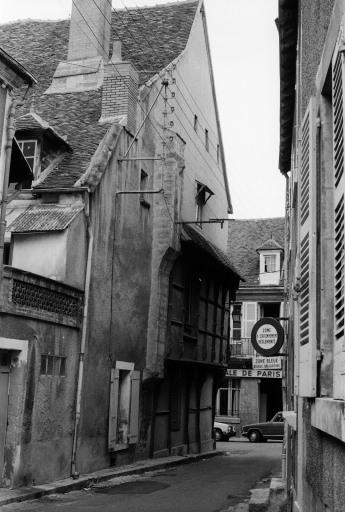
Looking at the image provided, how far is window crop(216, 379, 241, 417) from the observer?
3603cm

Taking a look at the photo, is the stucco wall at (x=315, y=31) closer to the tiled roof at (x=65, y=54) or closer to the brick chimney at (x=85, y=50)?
the tiled roof at (x=65, y=54)

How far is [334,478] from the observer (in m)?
3.51

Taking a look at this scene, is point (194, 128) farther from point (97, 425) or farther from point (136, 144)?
point (97, 425)

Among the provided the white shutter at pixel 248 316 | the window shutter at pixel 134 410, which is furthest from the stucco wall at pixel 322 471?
the white shutter at pixel 248 316

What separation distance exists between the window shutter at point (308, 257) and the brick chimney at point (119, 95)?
1260 centimetres

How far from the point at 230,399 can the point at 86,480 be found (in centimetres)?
2353

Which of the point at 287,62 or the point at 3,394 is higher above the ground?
the point at 287,62

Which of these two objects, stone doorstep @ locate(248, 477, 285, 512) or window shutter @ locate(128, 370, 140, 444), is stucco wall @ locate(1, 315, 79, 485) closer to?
window shutter @ locate(128, 370, 140, 444)

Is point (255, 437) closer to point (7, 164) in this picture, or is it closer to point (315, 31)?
point (7, 164)

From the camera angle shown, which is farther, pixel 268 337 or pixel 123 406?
pixel 123 406

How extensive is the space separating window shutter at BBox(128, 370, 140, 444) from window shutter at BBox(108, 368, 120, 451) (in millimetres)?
846

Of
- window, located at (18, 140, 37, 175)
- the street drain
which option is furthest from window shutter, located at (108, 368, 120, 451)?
window, located at (18, 140, 37, 175)

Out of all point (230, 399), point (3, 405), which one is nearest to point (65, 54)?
point (3, 405)

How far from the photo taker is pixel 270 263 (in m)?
36.9
